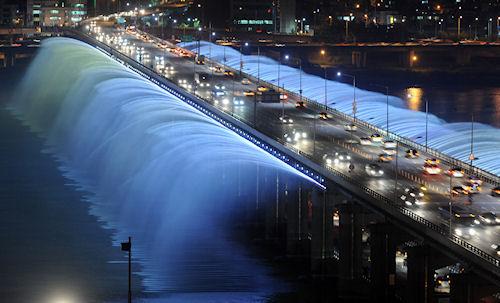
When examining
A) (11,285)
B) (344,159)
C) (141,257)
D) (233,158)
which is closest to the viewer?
(11,285)

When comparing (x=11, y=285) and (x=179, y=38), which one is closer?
(x=11, y=285)

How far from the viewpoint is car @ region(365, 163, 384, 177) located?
50375 millimetres

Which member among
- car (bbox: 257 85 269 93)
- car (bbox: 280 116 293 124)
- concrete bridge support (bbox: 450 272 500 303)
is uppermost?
car (bbox: 280 116 293 124)

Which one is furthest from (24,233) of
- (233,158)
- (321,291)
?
(233,158)

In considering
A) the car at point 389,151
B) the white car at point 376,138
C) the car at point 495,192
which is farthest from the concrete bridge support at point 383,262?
the white car at point 376,138

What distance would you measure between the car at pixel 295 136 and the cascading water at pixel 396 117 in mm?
5995

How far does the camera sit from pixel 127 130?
75.0m

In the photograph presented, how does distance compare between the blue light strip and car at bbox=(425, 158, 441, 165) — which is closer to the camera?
the blue light strip

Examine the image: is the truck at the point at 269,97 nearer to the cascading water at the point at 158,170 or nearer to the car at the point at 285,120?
the cascading water at the point at 158,170

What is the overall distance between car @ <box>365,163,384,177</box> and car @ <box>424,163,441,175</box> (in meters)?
1.87

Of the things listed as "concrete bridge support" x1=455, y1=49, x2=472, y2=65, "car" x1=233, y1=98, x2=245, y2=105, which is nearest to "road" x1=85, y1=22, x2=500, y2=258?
"car" x1=233, y1=98, x2=245, y2=105

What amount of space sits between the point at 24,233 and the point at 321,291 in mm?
13132

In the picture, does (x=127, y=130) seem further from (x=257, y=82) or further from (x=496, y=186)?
(x=496, y=186)

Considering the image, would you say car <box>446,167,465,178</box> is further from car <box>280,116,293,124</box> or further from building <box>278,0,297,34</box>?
building <box>278,0,297,34</box>
